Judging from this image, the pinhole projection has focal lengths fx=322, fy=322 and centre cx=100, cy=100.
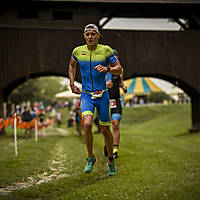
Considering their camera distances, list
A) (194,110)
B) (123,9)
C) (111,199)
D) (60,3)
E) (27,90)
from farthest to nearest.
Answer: (27,90), (194,110), (123,9), (60,3), (111,199)

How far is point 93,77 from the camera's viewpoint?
19.7ft

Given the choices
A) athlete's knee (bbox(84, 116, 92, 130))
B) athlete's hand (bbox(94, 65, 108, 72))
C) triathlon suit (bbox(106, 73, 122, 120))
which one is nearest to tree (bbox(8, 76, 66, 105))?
triathlon suit (bbox(106, 73, 122, 120))

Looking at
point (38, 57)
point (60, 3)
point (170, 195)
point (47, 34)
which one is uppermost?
point (60, 3)

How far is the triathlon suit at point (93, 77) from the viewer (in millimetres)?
5965

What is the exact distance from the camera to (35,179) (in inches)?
256

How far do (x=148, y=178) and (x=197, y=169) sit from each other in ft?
6.66

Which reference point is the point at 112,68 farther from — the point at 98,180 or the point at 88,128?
the point at 98,180

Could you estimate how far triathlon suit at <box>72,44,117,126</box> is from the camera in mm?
5965

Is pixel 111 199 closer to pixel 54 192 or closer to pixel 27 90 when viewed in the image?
pixel 54 192

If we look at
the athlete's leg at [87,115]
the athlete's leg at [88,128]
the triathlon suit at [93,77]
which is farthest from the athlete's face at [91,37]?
the athlete's leg at [88,128]

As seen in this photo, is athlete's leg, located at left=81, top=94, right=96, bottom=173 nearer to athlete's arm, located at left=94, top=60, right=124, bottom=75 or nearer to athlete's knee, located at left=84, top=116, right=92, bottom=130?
athlete's knee, located at left=84, top=116, right=92, bottom=130

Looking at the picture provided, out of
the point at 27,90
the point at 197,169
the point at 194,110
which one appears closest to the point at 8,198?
the point at 197,169

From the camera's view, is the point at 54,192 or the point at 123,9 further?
the point at 123,9

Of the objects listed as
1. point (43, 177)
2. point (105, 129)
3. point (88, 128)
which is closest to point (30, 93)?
point (43, 177)
